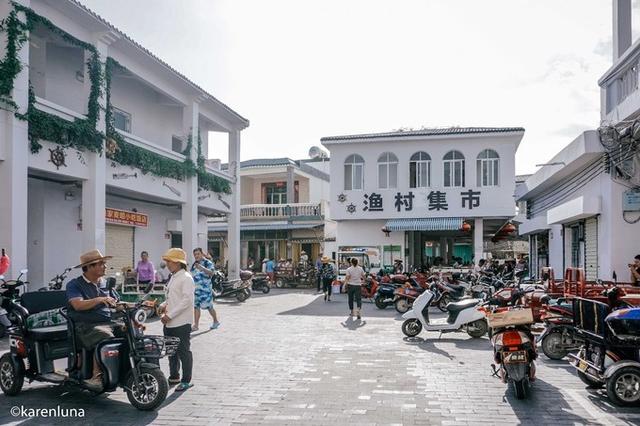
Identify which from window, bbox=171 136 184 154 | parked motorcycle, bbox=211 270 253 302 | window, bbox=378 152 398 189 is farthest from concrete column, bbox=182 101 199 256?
window, bbox=378 152 398 189

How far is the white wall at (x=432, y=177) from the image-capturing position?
23.8m

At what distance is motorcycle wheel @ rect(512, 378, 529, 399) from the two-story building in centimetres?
2517

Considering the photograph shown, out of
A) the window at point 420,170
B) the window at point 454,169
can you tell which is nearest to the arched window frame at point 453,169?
the window at point 454,169

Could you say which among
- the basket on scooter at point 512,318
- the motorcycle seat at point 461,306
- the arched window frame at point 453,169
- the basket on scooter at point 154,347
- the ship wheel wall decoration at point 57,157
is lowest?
the motorcycle seat at point 461,306

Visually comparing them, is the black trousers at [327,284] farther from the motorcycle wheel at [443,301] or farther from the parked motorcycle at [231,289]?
the motorcycle wheel at [443,301]

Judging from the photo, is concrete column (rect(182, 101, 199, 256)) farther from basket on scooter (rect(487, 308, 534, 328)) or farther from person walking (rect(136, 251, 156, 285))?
basket on scooter (rect(487, 308, 534, 328))

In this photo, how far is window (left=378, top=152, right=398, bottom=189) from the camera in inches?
990

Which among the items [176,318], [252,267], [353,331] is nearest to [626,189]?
[353,331]

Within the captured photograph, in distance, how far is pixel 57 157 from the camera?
12.1 m

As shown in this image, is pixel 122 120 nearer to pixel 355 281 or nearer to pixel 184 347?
pixel 355 281

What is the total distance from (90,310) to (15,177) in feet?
20.1

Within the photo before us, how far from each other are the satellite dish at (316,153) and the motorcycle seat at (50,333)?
33.0 metres

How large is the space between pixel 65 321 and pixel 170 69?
11617 mm

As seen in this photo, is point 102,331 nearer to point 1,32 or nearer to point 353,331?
point 353,331
